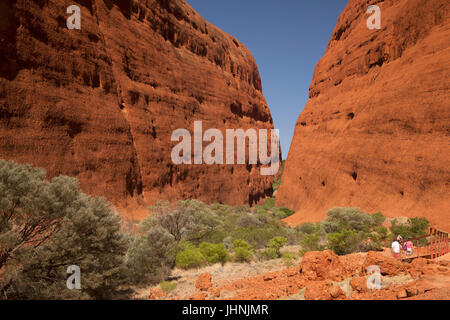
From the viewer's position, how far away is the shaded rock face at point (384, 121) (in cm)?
1431

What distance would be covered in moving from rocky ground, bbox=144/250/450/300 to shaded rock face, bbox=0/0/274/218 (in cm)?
980

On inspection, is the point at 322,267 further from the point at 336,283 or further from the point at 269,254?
the point at 269,254

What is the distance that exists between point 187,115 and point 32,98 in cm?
1331

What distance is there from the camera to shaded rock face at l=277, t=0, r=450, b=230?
1431 cm

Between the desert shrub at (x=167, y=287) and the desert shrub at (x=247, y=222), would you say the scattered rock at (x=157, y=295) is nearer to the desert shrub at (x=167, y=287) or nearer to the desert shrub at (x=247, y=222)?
the desert shrub at (x=167, y=287)

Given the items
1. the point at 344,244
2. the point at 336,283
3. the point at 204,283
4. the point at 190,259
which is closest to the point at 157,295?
the point at 204,283

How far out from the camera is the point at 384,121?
58.5 feet

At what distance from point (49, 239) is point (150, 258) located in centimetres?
381

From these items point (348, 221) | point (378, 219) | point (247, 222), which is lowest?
point (247, 222)

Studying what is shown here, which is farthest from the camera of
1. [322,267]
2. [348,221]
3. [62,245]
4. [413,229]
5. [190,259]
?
[348,221]

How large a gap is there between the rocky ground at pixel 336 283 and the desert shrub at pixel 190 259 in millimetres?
1422

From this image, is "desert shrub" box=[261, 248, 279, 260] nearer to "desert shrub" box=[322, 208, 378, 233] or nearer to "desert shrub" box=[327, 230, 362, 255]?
"desert shrub" box=[327, 230, 362, 255]

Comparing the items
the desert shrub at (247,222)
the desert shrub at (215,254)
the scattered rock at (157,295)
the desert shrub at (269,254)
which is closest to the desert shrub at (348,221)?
the desert shrub at (247,222)
